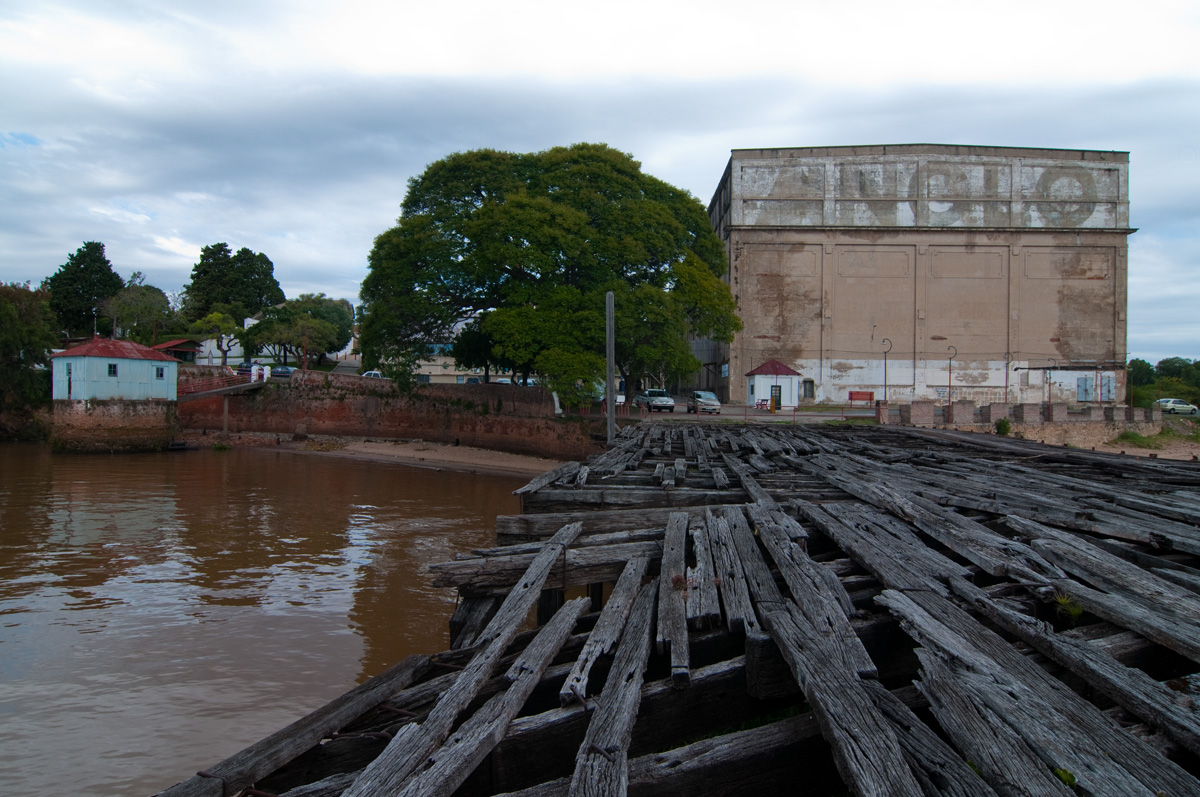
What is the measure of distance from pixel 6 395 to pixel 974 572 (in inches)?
1993

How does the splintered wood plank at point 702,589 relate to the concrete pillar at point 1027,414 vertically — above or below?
below

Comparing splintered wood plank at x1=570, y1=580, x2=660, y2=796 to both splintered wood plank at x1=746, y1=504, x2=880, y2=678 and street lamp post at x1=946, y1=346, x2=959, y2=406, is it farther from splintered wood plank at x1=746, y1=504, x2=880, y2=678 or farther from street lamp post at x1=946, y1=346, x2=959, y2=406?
street lamp post at x1=946, y1=346, x2=959, y2=406

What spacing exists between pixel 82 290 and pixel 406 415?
38957 mm

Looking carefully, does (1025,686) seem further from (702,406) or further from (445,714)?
(702,406)

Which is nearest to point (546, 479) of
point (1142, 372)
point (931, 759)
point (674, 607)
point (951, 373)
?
point (674, 607)

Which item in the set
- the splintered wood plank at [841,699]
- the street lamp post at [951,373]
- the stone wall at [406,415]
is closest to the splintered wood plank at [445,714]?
the splintered wood plank at [841,699]

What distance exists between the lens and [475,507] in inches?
883

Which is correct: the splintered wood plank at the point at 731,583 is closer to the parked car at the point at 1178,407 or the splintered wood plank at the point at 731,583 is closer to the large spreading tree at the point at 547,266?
the large spreading tree at the point at 547,266

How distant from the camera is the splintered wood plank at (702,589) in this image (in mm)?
3795

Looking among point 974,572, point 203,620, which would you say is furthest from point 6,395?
point 974,572

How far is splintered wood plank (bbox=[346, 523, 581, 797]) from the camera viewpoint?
250 cm

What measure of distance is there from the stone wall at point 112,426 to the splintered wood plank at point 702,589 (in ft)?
133

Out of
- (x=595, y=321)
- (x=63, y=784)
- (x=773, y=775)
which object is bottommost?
(x=63, y=784)

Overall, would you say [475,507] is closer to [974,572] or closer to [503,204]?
[503,204]
